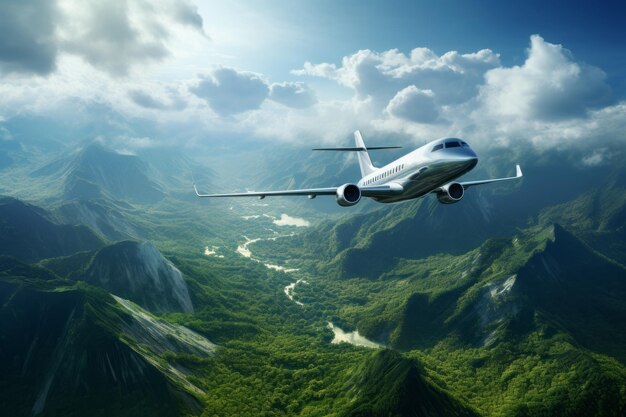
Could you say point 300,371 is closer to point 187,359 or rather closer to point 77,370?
point 187,359

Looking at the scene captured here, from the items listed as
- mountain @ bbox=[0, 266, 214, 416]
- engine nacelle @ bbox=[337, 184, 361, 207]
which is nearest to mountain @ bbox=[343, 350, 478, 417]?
mountain @ bbox=[0, 266, 214, 416]

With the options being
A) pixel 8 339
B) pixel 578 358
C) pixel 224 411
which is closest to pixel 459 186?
pixel 224 411

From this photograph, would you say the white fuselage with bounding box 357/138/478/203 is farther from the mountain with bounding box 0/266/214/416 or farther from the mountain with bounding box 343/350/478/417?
the mountain with bounding box 0/266/214/416

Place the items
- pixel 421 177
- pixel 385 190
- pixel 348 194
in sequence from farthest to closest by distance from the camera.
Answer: pixel 385 190, pixel 348 194, pixel 421 177

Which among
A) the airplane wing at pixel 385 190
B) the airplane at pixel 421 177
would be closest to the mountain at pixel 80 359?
the airplane at pixel 421 177

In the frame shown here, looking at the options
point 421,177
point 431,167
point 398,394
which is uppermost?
point 431,167

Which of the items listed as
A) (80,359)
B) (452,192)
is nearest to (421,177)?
(452,192)

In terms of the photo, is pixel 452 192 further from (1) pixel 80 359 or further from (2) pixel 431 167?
(1) pixel 80 359
